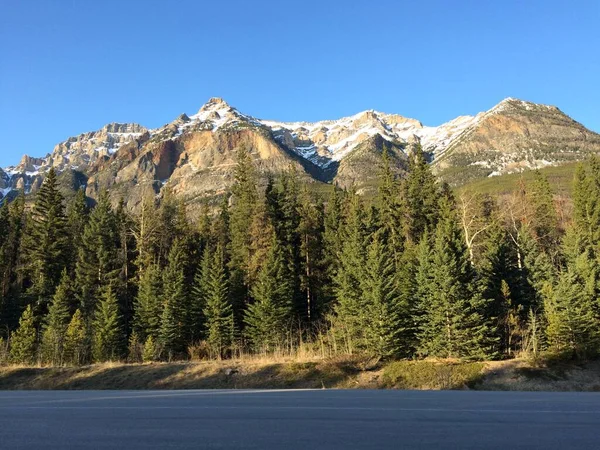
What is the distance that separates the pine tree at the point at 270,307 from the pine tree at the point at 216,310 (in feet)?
5.34

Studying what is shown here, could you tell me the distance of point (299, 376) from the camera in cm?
1938

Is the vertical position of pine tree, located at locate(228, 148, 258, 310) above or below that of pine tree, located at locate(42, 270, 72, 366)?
above

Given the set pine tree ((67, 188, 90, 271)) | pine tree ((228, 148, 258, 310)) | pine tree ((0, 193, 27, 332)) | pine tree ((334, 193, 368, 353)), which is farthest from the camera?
pine tree ((67, 188, 90, 271))

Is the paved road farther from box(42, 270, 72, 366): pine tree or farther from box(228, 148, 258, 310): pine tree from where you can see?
box(228, 148, 258, 310): pine tree

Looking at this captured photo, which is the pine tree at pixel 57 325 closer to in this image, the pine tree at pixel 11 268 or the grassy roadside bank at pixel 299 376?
the pine tree at pixel 11 268

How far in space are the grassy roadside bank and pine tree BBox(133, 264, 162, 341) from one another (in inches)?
610

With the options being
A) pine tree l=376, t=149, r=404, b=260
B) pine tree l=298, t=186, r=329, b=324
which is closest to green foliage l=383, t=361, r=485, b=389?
pine tree l=298, t=186, r=329, b=324

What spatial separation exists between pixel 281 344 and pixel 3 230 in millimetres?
42079

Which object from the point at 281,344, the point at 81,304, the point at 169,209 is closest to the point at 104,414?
the point at 281,344

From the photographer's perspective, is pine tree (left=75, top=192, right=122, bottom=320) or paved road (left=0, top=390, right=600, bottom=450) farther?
pine tree (left=75, top=192, right=122, bottom=320)

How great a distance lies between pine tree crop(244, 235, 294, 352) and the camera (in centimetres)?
3409

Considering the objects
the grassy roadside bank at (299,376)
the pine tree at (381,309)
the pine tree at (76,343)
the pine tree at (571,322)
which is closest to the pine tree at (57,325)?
the pine tree at (76,343)

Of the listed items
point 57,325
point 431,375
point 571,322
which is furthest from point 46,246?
point 571,322

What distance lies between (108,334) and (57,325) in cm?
512
